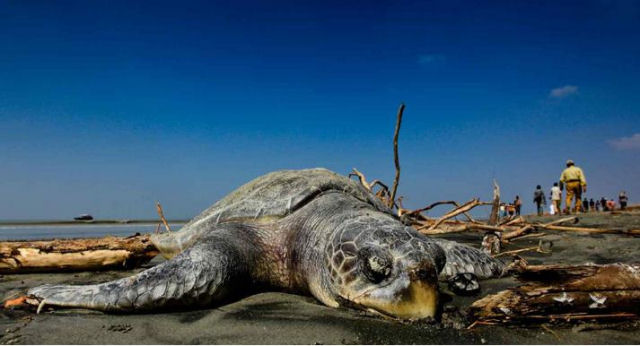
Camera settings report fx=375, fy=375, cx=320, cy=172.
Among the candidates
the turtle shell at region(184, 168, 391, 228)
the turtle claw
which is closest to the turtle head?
the turtle claw

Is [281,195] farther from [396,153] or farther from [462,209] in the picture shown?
[462,209]

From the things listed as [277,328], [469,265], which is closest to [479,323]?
[277,328]

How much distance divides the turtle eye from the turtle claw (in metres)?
1.01

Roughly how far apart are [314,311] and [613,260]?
3819mm

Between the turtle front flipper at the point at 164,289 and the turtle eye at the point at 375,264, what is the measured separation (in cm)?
122

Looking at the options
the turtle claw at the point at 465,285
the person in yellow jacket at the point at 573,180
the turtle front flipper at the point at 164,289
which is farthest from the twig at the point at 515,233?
the person in yellow jacket at the point at 573,180

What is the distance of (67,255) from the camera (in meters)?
4.96

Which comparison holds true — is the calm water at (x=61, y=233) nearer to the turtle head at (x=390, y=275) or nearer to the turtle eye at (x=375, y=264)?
the turtle head at (x=390, y=275)

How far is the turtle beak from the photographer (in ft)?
7.76

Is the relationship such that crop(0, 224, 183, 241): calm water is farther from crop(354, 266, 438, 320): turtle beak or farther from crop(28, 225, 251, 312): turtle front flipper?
crop(354, 266, 438, 320): turtle beak

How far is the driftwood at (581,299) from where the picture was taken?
2.22 metres

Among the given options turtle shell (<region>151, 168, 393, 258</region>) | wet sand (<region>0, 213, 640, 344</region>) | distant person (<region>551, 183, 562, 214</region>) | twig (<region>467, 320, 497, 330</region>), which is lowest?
wet sand (<region>0, 213, 640, 344</region>)

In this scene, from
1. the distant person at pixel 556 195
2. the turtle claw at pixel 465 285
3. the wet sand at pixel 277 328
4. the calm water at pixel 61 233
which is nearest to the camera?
the wet sand at pixel 277 328

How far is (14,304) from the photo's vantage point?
2926 millimetres
